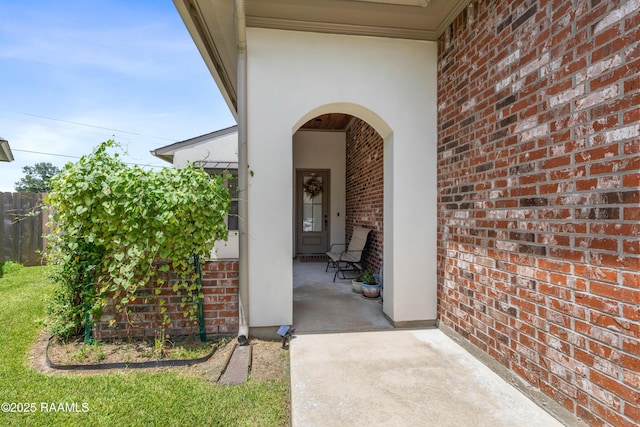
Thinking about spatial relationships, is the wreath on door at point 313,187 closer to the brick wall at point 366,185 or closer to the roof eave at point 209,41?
the brick wall at point 366,185

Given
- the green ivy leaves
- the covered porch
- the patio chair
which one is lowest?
the covered porch

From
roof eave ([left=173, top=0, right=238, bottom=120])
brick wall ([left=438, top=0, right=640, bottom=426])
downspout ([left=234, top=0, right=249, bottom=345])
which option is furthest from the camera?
roof eave ([left=173, top=0, right=238, bottom=120])

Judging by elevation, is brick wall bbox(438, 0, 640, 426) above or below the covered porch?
above

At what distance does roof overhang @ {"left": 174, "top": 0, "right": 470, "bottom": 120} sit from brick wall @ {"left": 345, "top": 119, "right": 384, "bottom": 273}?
1996 mm

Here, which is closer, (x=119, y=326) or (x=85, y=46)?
(x=119, y=326)

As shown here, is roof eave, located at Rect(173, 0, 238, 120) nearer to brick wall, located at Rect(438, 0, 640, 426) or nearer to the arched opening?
the arched opening

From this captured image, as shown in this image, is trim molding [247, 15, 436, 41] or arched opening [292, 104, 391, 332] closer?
trim molding [247, 15, 436, 41]

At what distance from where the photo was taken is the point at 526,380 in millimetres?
1969

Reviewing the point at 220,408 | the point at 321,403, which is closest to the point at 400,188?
the point at 321,403

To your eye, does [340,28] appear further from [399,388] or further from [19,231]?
[19,231]

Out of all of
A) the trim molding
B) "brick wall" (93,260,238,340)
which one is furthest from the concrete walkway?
the trim molding

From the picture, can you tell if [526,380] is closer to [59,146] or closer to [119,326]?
[119,326]

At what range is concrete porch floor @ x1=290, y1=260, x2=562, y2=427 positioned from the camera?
176cm

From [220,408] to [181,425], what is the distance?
0.23 m
